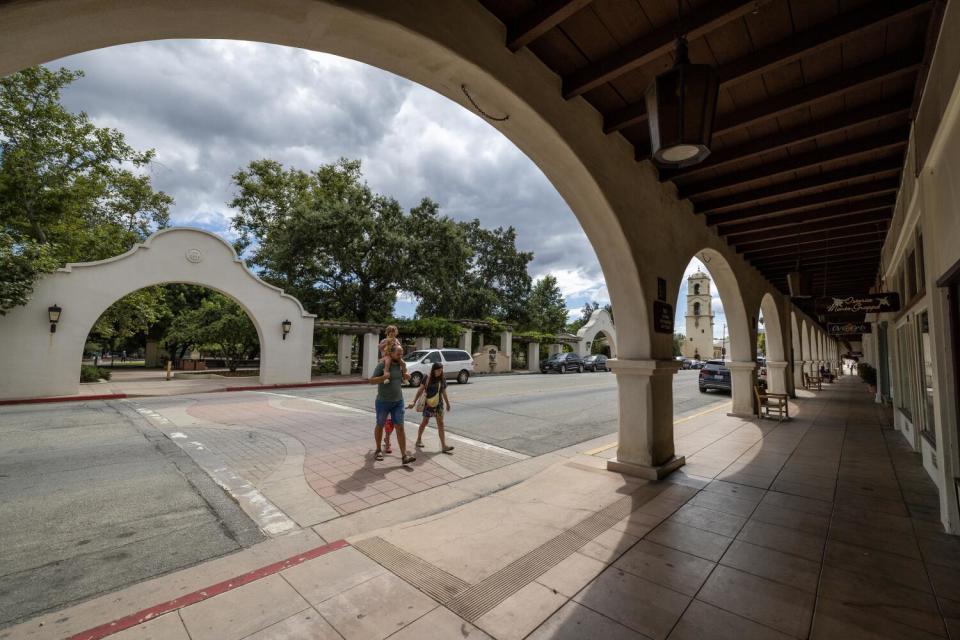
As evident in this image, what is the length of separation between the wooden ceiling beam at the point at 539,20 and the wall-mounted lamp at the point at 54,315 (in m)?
15.0

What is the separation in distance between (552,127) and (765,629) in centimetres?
356

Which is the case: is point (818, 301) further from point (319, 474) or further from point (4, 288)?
point (4, 288)

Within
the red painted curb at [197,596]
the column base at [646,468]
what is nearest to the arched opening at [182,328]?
the red painted curb at [197,596]

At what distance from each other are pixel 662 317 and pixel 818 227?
4.21 metres

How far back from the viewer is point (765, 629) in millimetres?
2113

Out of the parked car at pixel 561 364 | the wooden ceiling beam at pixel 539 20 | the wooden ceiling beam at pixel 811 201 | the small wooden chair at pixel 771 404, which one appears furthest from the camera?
the parked car at pixel 561 364

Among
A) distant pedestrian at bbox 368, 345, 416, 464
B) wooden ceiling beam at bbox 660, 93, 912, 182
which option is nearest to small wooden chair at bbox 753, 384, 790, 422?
wooden ceiling beam at bbox 660, 93, 912, 182

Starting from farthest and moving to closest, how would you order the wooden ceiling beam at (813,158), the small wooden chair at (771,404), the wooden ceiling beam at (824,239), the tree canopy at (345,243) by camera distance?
1. the tree canopy at (345,243)
2. the small wooden chair at (771,404)
3. the wooden ceiling beam at (824,239)
4. the wooden ceiling beam at (813,158)

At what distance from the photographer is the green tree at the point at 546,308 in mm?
36969

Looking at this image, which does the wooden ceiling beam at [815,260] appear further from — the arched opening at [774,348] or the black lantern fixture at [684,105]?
the black lantern fixture at [684,105]

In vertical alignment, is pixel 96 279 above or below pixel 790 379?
above

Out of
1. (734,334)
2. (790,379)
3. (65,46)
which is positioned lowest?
(790,379)

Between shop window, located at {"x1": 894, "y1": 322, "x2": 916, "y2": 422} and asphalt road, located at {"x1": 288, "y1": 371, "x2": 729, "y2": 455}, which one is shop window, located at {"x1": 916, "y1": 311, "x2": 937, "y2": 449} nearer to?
shop window, located at {"x1": 894, "y1": 322, "x2": 916, "y2": 422}

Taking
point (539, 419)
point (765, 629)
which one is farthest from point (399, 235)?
point (765, 629)
